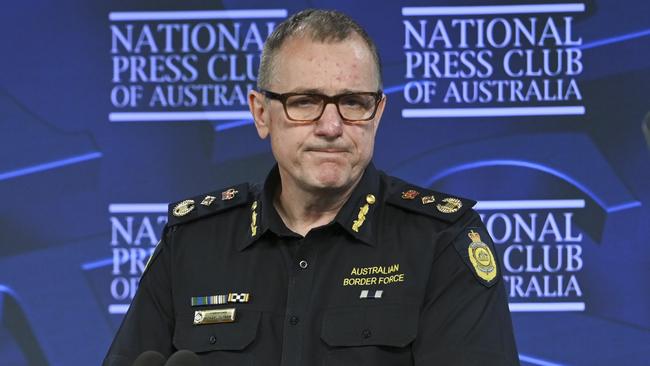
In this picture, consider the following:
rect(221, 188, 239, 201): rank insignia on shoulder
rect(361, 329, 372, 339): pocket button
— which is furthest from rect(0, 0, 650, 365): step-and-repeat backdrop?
rect(361, 329, 372, 339): pocket button

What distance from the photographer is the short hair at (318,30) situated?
1.86 metres

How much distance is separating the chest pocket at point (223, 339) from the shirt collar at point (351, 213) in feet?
0.53

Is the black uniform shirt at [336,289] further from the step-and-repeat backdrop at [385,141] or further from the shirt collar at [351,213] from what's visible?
the step-and-repeat backdrop at [385,141]

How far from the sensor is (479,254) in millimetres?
1861

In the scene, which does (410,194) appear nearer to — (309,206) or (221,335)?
(309,206)

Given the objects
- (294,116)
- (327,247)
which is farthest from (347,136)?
(327,247)

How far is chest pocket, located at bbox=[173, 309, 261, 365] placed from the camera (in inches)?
73.7

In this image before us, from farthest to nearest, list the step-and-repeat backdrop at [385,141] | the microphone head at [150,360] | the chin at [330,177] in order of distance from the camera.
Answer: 1. the step-and-repeat backdrop at [385,141]
2. the chin at [330,177]
3. the microphone head at [150,360]

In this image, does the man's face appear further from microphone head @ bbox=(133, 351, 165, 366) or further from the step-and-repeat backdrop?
the step-and-repeat backdrop

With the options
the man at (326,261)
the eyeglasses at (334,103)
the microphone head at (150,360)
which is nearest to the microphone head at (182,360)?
the microphone head at (150,360)

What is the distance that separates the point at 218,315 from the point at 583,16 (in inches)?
69.0

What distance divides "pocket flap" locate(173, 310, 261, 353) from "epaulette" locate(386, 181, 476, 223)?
34 cm

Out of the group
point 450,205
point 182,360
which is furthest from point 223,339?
point 182,360

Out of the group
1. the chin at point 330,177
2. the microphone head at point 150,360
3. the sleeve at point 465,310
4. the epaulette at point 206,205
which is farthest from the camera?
the epaulette at point 206,205
